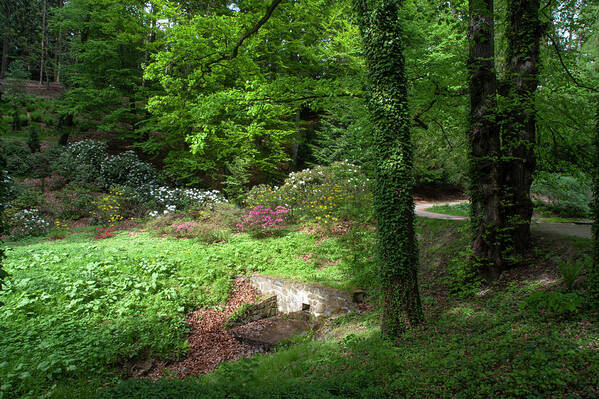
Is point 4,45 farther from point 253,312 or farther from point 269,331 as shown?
point 269,331

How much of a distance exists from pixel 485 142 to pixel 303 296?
4.63 m

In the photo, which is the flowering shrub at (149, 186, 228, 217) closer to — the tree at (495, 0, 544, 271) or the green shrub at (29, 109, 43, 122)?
the tree at (495, 0, 544, 271)

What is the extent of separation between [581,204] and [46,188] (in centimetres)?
1982

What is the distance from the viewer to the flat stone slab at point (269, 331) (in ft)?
19.8

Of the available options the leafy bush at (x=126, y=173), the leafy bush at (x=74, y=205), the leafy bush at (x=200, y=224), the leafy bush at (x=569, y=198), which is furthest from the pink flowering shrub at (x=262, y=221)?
the leafy bush at (x=569, y=198)

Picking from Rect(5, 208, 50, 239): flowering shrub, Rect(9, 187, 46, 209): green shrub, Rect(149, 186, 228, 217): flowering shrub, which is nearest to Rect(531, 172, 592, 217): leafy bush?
Rect(149, 186, 228, 217): flowering shrub

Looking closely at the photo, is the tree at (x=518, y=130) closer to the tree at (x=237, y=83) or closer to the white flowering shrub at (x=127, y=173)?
the tree at (x=237, y=83)

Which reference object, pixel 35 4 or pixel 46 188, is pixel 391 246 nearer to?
pixel 46 188

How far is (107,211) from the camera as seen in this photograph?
37.7 ft

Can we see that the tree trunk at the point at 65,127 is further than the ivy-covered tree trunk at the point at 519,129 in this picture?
Yes

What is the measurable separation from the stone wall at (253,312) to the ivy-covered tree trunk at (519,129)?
483 centimetres

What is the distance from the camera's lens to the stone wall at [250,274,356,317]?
6461 millimetres

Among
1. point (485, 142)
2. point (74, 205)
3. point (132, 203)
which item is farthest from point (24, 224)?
point (485, 142)

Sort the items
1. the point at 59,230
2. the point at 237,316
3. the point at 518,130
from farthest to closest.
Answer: the point at 59,230 → the point at 237,316 → the point at 518,130
